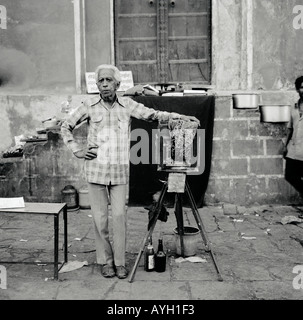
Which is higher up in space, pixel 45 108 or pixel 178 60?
pixel 178 60

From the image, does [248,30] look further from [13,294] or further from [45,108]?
[13,294]

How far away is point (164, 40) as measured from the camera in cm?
914

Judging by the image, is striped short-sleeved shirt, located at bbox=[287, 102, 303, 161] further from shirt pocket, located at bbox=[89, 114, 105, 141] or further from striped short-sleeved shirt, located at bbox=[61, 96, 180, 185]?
shirt pocket, located at bbox=[89, 114, 105, 141]

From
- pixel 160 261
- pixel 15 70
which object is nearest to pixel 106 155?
pixel 160 261

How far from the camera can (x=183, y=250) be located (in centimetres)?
580

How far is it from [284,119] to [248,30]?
1.78 m
